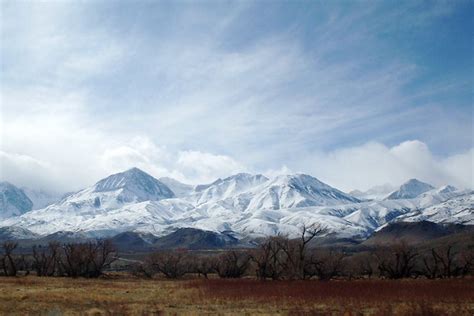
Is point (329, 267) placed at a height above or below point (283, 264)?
below

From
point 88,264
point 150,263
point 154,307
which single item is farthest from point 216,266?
point 154,307

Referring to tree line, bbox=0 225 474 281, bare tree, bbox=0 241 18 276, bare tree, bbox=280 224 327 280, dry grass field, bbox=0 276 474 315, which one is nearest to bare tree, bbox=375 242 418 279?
tree line, bbox=0 225 474 281

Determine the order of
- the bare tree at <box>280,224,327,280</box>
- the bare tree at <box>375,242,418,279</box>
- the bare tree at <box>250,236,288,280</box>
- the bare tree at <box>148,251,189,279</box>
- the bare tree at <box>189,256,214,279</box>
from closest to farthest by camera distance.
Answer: the bare tree at <box>280,224,327,280</box> < the bare tree at <box>250,236,288,280</box> < the bare tree at <box>375,242,418,279</box> < the bare tree at <box>148,251,189,279</box> < the bare tree at <box>189,256,214,279</box>

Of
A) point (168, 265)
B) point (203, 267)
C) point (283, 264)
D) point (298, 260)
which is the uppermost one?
point (298, 260)

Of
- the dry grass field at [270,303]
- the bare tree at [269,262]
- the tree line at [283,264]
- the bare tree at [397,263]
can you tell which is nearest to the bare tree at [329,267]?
the tree line at [283,264]

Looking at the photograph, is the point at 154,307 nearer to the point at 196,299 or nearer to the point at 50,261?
the point at 196,299

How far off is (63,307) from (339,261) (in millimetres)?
69316

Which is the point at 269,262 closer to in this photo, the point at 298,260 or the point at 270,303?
the point at 298,260

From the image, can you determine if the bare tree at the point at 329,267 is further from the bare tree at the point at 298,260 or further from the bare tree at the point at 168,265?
the bare tree at the point at 168,265

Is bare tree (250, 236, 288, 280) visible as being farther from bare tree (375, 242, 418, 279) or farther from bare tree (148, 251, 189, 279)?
bare tree (148, 251, 189, 279)

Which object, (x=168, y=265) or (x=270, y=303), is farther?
(x=168, y=265)

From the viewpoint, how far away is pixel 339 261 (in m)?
95.4

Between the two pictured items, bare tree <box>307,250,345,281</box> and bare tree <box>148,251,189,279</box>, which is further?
bare tree <box>148,251,189,279</box>

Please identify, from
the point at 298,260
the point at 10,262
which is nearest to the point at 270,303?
the point at 298,260
